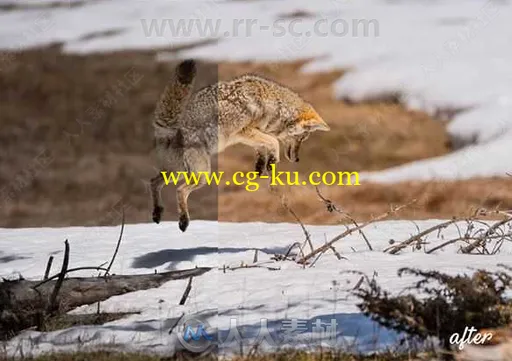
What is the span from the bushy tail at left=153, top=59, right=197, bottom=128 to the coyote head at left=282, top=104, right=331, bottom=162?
1.49 metres

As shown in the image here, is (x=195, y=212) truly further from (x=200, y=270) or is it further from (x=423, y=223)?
(x=200, y=270)

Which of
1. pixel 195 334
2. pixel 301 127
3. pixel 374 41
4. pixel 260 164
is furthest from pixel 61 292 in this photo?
pixel 374 41

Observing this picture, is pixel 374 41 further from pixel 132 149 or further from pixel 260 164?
pixel 260 164

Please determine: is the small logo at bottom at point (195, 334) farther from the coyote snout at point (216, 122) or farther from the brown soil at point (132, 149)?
the brown soil at point (132, 149)

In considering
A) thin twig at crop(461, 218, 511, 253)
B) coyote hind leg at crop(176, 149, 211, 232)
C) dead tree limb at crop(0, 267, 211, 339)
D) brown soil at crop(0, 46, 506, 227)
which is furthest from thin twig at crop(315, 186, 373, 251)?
brown soil at crop(0, 46, 506, 227)

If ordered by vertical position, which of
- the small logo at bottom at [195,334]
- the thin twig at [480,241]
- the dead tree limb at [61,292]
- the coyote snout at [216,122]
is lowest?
the small logo at bottom at [195,334]

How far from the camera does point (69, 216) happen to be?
70.1 feet

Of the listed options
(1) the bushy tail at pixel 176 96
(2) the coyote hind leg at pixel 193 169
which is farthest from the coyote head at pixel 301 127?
(1) the bushy tail at pixel 176 96

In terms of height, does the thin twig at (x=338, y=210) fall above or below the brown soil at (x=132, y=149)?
below

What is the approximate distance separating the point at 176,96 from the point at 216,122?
72 cm

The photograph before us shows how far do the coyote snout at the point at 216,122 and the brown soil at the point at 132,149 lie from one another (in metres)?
6.44

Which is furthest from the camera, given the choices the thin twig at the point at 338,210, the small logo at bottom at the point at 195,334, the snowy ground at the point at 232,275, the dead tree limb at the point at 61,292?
the thin twig at the point at 338,210

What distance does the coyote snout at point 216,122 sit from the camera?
9.93 metres

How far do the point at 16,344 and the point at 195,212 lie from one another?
13059mm
